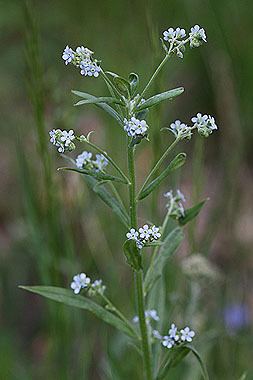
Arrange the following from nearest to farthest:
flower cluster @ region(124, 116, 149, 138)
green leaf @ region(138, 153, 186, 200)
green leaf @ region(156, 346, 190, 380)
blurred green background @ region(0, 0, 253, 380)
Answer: flower cluster @ region(124, 116, 149, 138) < green leaf @ region(138, 153, 186, 200) < green leaf @ region(156, 346, 190, 380) < blurred green background @ region(0, 0, 253, 380)

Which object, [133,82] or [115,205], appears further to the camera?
[115,205]

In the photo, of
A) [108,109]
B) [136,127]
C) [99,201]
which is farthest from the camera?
[99,201]

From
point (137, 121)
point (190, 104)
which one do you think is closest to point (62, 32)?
point (190, 104)

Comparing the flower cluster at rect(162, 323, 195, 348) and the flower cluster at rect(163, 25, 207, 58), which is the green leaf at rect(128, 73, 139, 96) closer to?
the flower cluster at rect(163, 25, 207, 58)

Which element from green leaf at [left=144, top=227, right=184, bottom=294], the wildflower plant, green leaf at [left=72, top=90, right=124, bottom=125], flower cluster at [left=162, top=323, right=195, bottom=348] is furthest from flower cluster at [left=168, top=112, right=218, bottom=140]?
flower cluster at [left=162, top=323, right=195, bottom=348]

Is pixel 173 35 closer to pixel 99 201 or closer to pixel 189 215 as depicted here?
pixel 189 215

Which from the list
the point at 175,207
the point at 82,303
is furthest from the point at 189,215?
the point at 82,303

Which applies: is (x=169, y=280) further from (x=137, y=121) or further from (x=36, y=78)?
(x=137, y=121)
